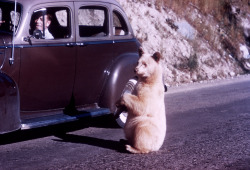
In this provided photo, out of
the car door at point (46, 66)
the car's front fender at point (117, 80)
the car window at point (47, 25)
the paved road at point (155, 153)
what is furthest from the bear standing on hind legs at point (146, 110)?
the car window at point (47, 25)

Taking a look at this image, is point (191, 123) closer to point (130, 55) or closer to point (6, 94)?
point (130, 55)

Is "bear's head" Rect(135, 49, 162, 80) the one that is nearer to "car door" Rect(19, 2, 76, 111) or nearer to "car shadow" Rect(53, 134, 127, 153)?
"car shadow" Rect(53, 134, 127, 153)

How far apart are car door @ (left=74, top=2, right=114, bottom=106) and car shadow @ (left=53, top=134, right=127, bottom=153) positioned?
1.71 feet

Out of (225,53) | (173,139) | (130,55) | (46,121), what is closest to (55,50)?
(46,121)

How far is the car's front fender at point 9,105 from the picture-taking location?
526 cm

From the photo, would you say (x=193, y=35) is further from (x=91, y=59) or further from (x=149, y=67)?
(x=149, y=67)

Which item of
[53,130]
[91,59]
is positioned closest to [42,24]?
[91,59]

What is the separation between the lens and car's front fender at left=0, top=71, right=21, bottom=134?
526 cm

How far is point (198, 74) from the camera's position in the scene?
48.9 feet

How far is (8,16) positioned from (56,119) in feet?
5.40

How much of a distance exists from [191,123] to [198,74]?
24.7 feet

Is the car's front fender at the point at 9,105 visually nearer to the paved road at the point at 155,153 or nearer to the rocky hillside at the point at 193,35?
the paved road at the point at 155,153

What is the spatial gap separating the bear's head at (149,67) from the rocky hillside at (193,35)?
765 centimetres

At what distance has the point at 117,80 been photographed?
277 inches
